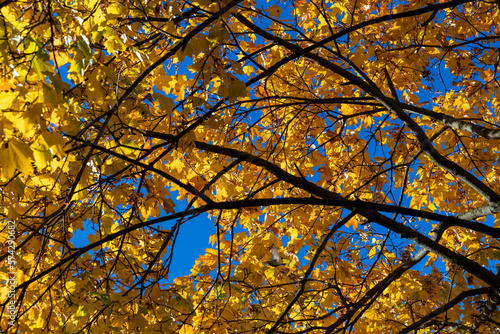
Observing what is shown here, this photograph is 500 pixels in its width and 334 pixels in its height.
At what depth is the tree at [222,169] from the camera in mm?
2076

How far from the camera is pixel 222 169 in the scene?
368 centimetres

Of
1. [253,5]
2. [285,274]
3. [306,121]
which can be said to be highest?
[253,5]

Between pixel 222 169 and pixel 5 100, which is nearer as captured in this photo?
pixel 5 100

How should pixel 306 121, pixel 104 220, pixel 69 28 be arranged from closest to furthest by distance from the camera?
pixel 69 28 < pixel 104 220 < pixel 306 121

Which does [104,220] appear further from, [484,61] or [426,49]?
[484,61]

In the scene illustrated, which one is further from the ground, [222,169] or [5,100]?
[222,169]

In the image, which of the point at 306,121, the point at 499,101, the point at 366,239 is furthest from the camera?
the point at 499,101

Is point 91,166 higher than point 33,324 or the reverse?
higher

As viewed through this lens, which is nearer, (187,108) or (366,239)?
(187,108)

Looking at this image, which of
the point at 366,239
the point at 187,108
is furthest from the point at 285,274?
the point at 187,108

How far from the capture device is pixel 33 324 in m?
3.86

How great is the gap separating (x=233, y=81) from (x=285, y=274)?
2477 mm

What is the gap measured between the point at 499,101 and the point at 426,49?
1243 mm

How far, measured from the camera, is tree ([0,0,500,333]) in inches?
81.7
